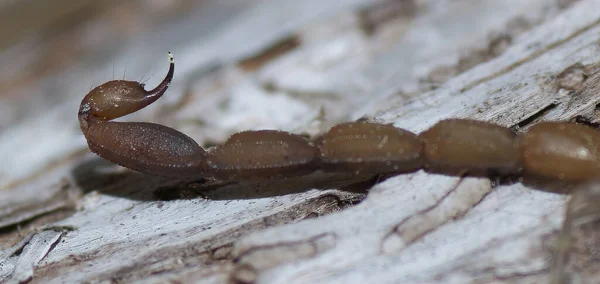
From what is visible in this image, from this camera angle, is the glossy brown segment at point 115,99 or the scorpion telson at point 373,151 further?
the glossy brown segment at point 115,99

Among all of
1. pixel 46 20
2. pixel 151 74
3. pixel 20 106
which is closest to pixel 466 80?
pixel 151 74

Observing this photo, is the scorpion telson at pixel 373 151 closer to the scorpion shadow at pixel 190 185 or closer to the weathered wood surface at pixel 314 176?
the weathered wood surface at pixel 314 176

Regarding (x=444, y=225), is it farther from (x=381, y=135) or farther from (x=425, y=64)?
(x=425, y=64)

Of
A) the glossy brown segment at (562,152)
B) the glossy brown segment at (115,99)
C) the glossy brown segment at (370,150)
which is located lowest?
the glossy brown segment at (562,152)

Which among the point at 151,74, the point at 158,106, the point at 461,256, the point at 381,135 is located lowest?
the point at 461,256

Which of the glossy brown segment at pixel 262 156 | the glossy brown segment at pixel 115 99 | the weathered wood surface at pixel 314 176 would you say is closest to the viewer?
the weathered wood surface at pixel 314 176

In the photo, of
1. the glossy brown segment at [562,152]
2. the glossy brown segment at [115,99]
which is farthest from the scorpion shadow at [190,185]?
the glossy brown segment at [562,152]

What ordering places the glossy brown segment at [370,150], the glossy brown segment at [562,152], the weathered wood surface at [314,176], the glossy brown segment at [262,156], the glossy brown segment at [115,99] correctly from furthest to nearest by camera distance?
1. the glossy brown segment at [115,99]
2. the glossy brown segment at [262,156]
3. the glossy brown segment at [370,150]
4. the glossy brown segment at [562,152]
5. the weathered wood surface at [314,176]

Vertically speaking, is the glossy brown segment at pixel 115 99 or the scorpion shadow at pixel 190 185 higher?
the glossy brown segment at pixel 115 99
